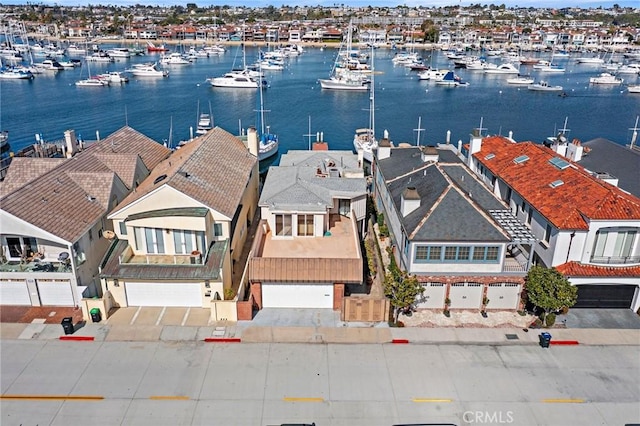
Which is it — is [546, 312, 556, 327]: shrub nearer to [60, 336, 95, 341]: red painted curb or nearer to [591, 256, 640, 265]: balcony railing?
[591, 256, 640, 265]: balcony railing

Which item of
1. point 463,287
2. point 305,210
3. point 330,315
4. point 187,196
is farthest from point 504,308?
point 187,196

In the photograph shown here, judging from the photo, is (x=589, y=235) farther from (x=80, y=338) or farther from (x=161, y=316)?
(x=80, y=338)

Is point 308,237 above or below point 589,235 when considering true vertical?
below

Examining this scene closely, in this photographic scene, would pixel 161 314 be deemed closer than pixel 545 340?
No

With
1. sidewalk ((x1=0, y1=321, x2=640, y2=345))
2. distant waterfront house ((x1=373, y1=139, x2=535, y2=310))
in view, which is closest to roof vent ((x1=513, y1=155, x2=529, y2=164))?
distant waterfront house ((x1=373, y1=139, x2=535, y2=310))

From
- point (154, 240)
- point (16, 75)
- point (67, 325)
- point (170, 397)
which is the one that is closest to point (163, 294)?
point (154, 240)
